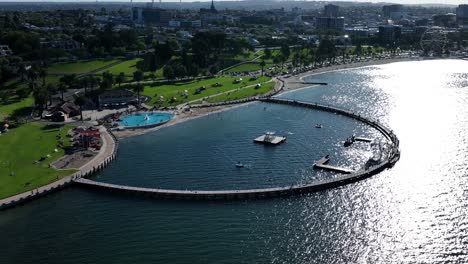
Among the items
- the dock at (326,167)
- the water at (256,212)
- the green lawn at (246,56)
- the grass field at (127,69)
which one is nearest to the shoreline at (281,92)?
the water at (256,212)

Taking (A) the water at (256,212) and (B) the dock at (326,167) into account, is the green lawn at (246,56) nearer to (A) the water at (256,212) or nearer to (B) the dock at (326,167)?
(A) the water at (256,212)

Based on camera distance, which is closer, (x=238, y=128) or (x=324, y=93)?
(x=238, y=128)

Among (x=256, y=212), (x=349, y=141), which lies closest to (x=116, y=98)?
(x=349, y=141)

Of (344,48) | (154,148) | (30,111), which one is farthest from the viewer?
(344,48)

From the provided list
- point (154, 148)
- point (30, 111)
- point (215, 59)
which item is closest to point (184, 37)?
point (215, 59)

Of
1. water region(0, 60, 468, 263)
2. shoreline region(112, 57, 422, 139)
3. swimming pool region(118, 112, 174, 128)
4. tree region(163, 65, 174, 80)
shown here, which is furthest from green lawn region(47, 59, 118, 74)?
water region(0, 60, 468, 263)

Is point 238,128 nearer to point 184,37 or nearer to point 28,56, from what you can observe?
point 28,56

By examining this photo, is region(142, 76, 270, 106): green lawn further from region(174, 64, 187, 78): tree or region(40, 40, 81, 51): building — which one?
region(40, 40, 81, 51): building
